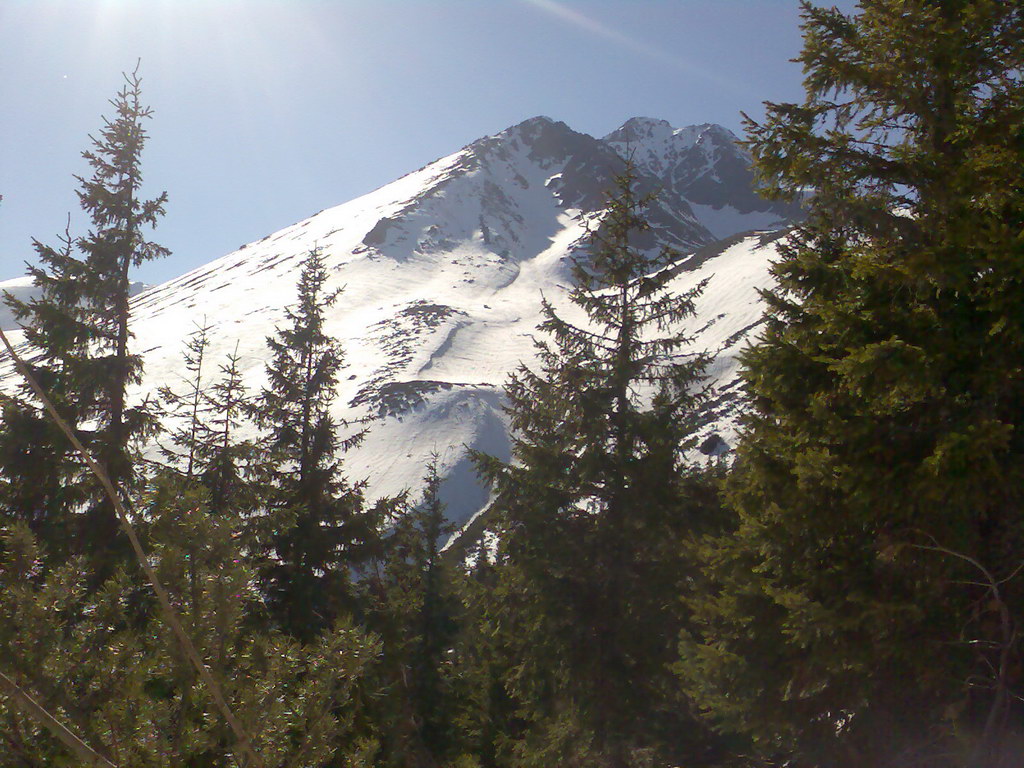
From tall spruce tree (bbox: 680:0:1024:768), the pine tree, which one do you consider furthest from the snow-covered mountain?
the pine tree

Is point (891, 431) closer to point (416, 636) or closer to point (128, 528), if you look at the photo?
point (128, 528)

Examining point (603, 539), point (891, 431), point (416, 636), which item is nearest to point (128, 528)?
point (891, 431)

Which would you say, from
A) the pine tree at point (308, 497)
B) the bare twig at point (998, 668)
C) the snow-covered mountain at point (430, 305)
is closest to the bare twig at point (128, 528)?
the bare twig at point (998, 668)

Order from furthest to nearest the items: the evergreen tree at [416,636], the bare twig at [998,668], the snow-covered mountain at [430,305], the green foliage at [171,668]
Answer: the snow-covered mountain at [430,305] → the evergreen tree at [416,636] → the bare twig at [998,668] → the green foliage at [171,668]

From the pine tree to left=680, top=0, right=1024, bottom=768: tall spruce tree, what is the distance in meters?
7.17

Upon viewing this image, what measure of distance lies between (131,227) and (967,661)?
13408 millimetres

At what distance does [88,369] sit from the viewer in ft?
37.4

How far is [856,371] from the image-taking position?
503cm

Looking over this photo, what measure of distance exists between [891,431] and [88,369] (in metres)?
11.7

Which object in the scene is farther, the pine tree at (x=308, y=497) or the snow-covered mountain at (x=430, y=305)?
the snow-covered mountain at (x=430, y=305)

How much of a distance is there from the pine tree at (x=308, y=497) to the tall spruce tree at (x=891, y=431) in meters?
7.17

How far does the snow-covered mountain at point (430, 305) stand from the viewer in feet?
224

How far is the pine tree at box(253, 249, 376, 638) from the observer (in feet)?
38.4

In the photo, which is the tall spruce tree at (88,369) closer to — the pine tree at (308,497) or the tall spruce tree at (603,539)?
the pine tree at (308,497)
